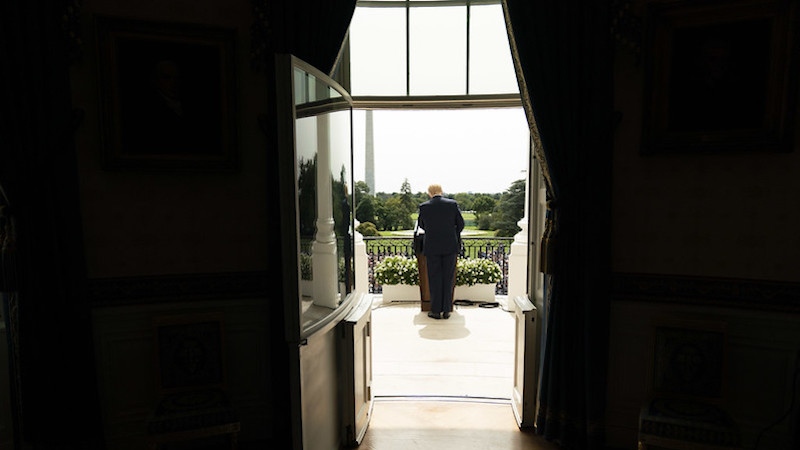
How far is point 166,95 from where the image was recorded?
7.80 feet

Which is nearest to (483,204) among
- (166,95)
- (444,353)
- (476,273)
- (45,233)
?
(476,273)

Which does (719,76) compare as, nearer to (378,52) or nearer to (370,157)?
(378,52)

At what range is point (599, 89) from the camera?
Answer: 238 cm

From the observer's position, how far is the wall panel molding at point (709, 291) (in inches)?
87.7

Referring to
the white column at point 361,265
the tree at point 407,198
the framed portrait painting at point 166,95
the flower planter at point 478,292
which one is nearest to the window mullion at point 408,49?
the framed portrait painting at point 166,95

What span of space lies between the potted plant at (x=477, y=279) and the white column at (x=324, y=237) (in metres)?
3.73

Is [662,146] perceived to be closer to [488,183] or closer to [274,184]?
[274,184]

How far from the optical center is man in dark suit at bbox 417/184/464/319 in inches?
195

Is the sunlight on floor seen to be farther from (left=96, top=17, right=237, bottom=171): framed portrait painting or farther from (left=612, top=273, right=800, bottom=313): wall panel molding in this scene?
(left=96, top=17, right=237, bottom=171): framed portrait painting

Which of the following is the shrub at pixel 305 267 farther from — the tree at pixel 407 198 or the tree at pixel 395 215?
the tree at pixel 407 198

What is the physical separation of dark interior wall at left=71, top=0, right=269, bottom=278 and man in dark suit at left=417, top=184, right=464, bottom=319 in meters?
2.64

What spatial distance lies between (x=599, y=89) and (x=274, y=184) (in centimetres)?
187

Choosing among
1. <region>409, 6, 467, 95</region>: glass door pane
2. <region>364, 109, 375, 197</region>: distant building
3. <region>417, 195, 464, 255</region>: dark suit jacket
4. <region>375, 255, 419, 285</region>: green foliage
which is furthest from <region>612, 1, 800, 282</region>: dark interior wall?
<region>364, 109, 375, 197</region>: distant building

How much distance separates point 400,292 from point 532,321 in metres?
3.31
